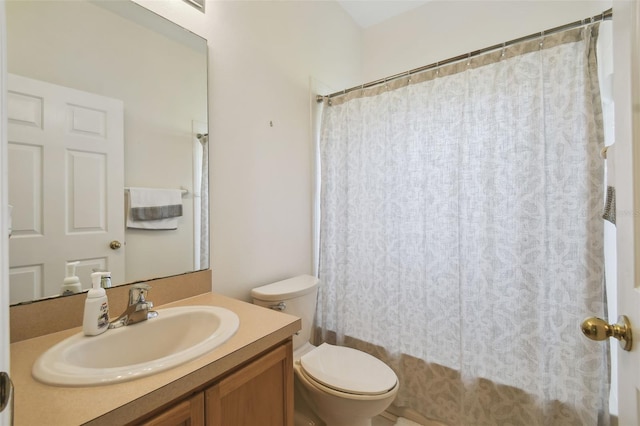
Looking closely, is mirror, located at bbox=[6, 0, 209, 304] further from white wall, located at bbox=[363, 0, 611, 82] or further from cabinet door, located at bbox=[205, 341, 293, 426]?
white wall, located at bbox=[363, 0, 611, 82]

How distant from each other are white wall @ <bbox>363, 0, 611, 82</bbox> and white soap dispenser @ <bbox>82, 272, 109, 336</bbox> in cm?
237

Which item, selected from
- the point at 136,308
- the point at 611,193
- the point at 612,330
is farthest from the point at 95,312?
the point at 611,193

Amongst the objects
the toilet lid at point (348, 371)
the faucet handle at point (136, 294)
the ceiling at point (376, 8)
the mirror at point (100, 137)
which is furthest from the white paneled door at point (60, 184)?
the ceiling at point (376, 8)

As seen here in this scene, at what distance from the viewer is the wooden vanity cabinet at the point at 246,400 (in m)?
0.67

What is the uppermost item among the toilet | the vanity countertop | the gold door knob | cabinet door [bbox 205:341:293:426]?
the gold door knob

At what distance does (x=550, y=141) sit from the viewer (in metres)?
1.27

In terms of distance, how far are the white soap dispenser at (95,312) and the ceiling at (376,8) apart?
240 cm

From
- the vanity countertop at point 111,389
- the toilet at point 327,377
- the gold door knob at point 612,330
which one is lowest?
the toilet at point 327,377

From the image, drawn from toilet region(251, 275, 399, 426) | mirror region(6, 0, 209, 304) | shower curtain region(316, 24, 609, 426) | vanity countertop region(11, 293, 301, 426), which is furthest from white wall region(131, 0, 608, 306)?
vanity countertop region(11, 293, 301, 426)

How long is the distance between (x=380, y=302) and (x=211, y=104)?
4.84ft

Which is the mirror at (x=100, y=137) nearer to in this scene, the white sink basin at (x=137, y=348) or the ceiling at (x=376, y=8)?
the white sink basin at (x=137, y=348)

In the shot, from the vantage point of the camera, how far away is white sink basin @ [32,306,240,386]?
0.63 m

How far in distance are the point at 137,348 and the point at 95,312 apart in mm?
181

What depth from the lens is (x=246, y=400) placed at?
2.68 ft
